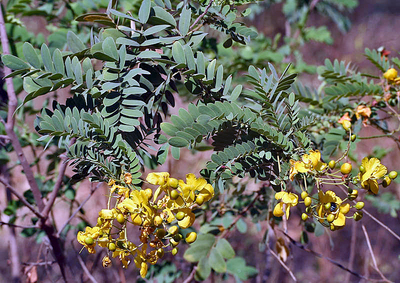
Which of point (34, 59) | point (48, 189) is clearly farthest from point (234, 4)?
point (48, 189)

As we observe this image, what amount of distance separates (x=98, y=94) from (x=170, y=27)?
193 millimetres

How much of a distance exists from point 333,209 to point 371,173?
92 mm

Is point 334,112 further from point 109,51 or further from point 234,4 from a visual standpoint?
point 109,51

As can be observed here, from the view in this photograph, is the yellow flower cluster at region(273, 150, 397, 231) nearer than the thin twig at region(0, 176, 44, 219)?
Yes

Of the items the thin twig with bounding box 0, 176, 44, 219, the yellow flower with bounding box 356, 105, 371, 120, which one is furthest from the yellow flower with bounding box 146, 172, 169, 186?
the yellow flower with bounding box 356, 105, 371, 120

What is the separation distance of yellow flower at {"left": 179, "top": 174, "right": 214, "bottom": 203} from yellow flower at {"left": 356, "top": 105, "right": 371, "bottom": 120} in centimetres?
60

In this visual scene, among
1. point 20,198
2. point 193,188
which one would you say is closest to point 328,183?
point 193,188

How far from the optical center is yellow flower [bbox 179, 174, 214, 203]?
0.59 meters

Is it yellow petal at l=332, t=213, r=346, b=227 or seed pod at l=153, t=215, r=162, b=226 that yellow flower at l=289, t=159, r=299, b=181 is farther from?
seed pod at l=153, t=215, r=162, b=226

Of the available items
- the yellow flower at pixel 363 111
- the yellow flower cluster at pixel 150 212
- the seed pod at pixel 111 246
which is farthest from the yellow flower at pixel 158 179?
the yellow flower at pixel 363 111

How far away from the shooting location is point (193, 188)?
1.94 ft

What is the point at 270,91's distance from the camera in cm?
70

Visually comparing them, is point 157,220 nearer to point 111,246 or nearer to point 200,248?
point 111,246

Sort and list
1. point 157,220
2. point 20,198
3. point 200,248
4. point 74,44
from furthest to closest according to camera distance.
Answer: point 200,248 < point 20,198 < point 74,44 < point 157,220
